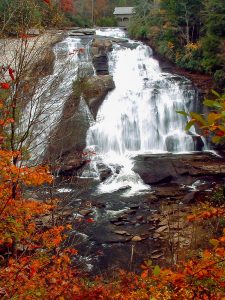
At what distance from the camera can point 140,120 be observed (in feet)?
67.8

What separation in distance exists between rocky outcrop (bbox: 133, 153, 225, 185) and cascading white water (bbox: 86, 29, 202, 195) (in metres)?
0.90

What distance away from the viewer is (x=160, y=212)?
1322cm

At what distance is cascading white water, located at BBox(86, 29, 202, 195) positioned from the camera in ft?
63.7

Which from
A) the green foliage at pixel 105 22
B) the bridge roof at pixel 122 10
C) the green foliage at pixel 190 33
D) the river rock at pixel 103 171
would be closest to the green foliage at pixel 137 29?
the green foliage at pixel 190 33

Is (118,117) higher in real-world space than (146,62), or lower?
lower

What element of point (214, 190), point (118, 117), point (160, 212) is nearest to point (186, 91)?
point (118, 117)

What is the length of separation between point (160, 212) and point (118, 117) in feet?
28.2

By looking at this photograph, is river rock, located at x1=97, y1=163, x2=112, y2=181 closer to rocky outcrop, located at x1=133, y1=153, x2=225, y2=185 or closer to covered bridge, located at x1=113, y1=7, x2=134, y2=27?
rocky outcrop, located at x1=133, y1=153, x2=225, y2=185

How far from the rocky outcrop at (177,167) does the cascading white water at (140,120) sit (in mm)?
902

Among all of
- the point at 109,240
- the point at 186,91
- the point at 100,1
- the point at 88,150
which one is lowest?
the point at 109,240

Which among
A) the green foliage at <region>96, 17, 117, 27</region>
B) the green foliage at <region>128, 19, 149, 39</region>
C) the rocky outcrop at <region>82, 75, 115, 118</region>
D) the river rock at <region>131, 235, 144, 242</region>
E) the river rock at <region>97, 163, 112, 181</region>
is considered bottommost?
the river rock at <region>131, 235, 144, 242</region>

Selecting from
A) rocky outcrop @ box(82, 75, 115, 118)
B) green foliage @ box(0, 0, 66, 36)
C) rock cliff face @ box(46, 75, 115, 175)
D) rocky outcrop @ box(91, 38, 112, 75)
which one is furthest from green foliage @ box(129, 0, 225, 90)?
green foliage @ box(0, 0, 66, 36)

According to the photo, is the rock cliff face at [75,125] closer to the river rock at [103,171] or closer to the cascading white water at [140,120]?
the cascading white water at [140,120]

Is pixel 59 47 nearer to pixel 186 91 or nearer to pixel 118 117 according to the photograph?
pixel 118 117
